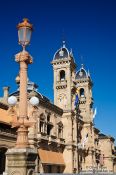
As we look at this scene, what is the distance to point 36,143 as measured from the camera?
4084cm

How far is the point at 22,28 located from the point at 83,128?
50588mm

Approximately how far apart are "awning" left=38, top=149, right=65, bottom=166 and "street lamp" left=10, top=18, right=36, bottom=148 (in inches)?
1163

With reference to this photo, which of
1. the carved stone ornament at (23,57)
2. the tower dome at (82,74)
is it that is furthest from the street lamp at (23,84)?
the tower dome at (82,74)

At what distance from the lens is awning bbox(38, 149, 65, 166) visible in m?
41.9

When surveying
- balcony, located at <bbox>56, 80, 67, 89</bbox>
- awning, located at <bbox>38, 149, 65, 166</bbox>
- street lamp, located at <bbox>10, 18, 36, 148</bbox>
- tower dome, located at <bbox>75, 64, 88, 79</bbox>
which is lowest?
awning, located at <bbox>38, 149, 65, 166</bbox>

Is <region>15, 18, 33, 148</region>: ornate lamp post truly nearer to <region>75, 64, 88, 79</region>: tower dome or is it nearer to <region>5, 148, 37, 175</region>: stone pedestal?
<region>5, 148, 37, 175</region>: stone pedestal

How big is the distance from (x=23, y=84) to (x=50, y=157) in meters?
33.0

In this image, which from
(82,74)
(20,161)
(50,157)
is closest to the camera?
(20,161)

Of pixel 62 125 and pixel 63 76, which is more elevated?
pixel 63 76

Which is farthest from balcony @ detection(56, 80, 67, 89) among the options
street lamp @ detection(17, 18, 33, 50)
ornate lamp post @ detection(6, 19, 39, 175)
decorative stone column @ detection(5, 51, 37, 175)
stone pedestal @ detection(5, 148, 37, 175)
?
stone pedestal @ detection(5, 148, 37, 175)

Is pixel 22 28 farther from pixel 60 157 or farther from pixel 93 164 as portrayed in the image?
→ pixel 93 164

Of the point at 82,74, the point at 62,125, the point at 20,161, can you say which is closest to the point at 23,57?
the point at 20,161

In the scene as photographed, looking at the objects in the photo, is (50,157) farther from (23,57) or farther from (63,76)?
Answer: (23,57)

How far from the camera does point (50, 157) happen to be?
1745 inches
